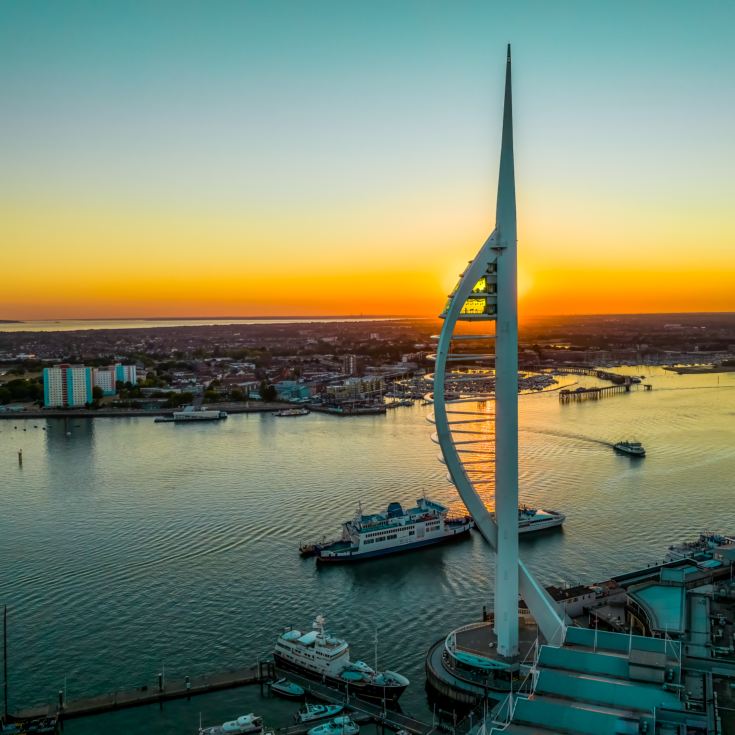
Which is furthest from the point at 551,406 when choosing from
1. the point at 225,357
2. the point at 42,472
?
the point at 225,357

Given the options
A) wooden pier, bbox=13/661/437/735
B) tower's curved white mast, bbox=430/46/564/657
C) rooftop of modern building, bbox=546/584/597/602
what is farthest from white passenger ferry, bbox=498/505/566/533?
wooden pier, bbox=13/661/437/735

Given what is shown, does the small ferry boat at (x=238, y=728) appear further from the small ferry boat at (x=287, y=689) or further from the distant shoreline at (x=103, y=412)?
the distant shoreline at (x=103, y=412)

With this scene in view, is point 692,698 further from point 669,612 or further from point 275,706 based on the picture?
point 275,706

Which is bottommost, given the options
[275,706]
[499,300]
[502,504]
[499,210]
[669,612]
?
[275,706]

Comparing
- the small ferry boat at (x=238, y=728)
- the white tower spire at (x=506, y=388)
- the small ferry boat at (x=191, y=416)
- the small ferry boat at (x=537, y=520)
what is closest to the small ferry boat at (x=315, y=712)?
the small ferry boat at (x=238, y=728)

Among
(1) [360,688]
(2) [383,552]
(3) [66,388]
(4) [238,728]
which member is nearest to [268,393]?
(3) [66,388]

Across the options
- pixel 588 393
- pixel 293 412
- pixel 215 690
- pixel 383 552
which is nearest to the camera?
pixel 215 690

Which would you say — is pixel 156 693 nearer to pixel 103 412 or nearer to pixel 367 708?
pixel 367 708
